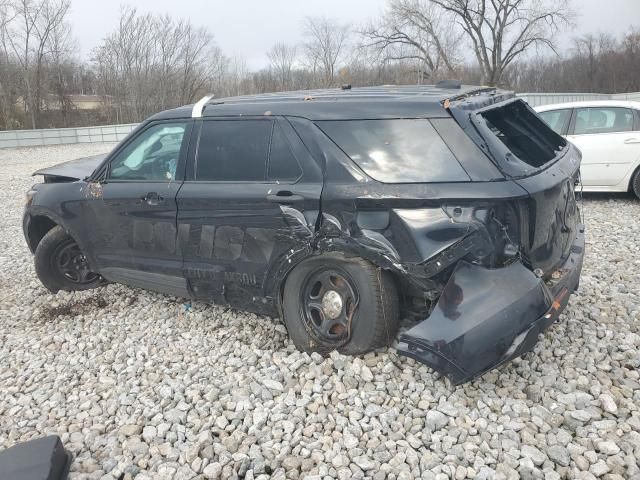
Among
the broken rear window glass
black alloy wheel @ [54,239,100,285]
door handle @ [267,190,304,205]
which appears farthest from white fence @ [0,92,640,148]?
door handle @ [267,190,304,205]

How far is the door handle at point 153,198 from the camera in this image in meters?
4.02

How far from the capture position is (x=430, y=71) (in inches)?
1612

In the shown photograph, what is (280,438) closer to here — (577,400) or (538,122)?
(577,400)

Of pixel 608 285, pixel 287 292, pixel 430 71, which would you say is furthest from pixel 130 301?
pixel 430 71

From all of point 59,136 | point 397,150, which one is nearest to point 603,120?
point 397,150

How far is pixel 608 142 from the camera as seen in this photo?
7.66 metres

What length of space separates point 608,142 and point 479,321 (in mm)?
6170

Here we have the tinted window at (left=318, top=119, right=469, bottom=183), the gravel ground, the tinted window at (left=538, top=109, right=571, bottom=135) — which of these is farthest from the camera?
the tinted window at (left=538, top=109, right=571, bottom=135)

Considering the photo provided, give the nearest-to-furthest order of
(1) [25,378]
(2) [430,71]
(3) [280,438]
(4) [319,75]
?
(3) [280,438]
(1) [25,378]
(2) [430,71]
(4) [319,75]

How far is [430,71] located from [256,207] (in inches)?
1596

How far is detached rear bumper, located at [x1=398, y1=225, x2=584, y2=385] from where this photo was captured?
9.16 feet

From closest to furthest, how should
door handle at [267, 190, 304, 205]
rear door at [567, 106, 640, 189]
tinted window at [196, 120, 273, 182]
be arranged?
1. door handle at [267, 190, 304, 205]
2. tinted window at [196, 120, 273, 182]
3. rear door at [567, 106, 640, 189]

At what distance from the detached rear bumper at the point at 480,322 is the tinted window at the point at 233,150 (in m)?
1.50

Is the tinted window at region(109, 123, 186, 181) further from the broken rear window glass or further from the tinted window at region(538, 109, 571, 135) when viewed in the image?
the tinted window at region(538, 109, 571, 135)
